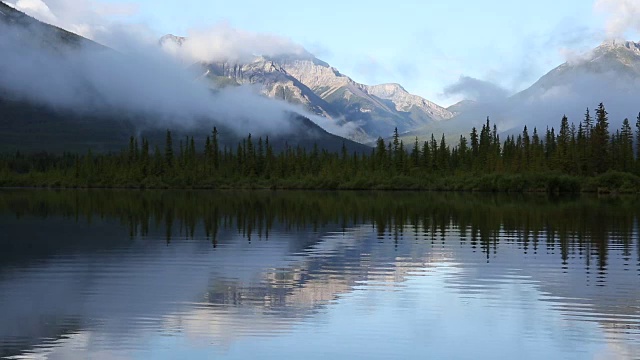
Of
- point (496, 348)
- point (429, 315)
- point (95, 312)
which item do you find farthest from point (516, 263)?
point (95, 312)

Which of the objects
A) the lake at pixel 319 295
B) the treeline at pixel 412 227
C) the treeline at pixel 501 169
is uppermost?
the treeline at pixel 501 169

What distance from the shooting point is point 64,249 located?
39.4 metres

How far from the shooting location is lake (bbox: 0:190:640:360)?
60.8 ft

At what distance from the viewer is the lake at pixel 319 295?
18531 millimetres

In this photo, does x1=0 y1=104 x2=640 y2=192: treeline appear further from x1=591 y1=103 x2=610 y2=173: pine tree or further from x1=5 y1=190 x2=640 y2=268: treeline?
x1=5 y1=190 x2=640 y2=268: treeline

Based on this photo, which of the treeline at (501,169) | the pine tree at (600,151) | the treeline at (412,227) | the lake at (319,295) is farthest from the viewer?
the pine tree at (600,151)

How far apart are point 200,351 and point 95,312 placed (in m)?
5.57

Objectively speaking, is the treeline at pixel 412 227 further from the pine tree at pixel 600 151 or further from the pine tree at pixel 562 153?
the pine tree at pixel 562 153

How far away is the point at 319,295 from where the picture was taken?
25344 millimetres

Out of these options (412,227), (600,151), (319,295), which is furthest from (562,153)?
(319,295)

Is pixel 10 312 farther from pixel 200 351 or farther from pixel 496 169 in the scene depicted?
pixel 496 169

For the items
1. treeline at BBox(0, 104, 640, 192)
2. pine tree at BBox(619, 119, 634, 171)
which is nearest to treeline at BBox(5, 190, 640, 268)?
treeline at BBox(0, 104, 640, 192)

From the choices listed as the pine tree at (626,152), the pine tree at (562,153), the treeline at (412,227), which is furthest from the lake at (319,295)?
the pine tree at (626,152)

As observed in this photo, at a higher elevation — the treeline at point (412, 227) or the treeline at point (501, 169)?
the treeline at point (501, 169)
